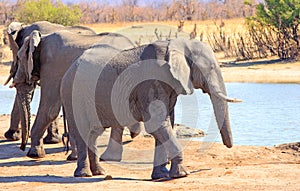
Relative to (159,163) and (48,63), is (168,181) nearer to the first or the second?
(159,163)

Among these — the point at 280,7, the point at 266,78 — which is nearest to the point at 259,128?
the point at 266,78

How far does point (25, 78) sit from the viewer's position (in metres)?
9.75

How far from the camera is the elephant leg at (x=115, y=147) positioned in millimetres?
9172

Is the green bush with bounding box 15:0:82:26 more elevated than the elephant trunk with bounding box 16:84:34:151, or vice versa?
the elephant trunk with bounding box 16:84:34:151

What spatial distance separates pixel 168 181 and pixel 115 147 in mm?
1891

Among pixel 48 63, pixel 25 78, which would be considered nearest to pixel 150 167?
pixel 48 63

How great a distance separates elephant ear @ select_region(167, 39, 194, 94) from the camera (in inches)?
295

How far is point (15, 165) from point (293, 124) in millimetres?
5231

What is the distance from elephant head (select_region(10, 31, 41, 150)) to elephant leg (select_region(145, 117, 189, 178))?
2.48 metres

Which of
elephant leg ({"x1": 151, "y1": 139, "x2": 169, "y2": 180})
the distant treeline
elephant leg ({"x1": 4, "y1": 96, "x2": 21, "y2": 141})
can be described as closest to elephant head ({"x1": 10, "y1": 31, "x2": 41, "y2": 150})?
elephant leg ({"x1": 4, "y1": 96, "x2": 21, "y2": 141})

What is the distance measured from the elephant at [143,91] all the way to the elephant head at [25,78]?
4.47ft

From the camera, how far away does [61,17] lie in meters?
32.3

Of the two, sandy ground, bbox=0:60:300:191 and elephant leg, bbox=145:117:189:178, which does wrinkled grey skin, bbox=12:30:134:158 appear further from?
elephant leg, bbox=145:117:189:178

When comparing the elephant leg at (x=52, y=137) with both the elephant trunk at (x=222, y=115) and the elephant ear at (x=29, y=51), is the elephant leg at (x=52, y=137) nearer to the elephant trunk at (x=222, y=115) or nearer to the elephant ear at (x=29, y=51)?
the elephant ear at (x=29, y=51)
